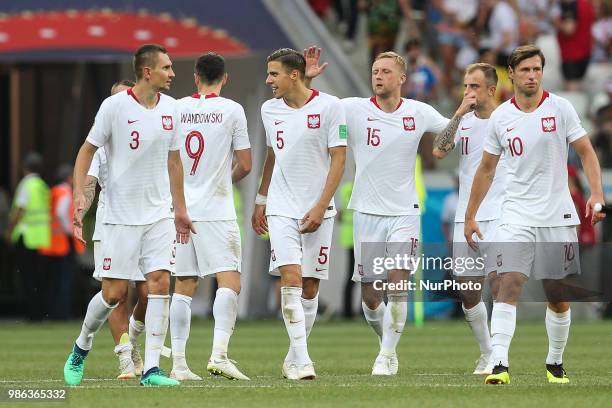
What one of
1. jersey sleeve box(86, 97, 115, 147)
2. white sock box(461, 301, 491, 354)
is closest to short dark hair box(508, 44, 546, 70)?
white sock box(461, 301, 491, 354)

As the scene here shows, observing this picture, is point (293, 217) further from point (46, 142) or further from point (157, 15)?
point (46, 142)

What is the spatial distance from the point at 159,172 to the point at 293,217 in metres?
1.26

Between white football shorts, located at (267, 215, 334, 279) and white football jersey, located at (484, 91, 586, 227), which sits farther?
white football shorts, located at (267, 215, 334, 279)

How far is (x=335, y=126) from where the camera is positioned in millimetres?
12547

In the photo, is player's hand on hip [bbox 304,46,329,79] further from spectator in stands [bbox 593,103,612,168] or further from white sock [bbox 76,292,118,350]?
spectator in stands [bbox 593,103,612,168]

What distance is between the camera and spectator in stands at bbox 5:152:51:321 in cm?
2391

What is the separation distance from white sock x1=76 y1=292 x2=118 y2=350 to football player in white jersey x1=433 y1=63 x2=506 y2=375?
11.0 ft

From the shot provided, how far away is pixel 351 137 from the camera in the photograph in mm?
13320

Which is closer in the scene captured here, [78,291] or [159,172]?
[159,172]

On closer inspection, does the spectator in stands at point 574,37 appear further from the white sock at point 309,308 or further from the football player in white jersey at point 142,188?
the football player in white jersey at point 142,188

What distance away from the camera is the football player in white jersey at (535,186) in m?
11.6

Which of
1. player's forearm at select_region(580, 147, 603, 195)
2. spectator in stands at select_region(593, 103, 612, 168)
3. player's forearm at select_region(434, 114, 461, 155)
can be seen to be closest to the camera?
player's forearm at select_region(580, 147, 603, 195)

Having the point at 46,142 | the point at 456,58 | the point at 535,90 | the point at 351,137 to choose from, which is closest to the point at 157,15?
the point at 46,142

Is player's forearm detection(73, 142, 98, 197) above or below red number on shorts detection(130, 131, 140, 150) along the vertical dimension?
below
